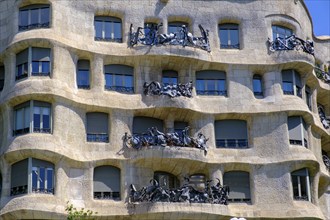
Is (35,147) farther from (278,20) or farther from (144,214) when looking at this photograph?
(278,20)

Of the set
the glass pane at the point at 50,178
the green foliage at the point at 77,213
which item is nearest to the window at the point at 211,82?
the green foliage at the point at 77,213

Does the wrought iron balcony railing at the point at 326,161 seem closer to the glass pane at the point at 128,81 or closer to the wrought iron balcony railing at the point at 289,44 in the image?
the wrought iron balcony railing at the point at 289,44

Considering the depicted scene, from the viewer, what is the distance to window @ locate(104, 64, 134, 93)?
47016 mm

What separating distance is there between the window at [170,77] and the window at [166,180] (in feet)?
18.0

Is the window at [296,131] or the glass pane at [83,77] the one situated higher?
the glass pane at [83,77]

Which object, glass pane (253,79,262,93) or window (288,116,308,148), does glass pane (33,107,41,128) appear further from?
window (288,116,308,148)

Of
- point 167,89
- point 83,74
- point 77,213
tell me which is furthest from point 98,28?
point 77,213

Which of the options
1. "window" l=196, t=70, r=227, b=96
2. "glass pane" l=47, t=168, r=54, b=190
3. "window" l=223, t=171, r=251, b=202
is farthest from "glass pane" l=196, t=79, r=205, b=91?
"glass pane" l=47, t=168, r=54, b=190

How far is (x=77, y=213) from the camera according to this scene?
135 ft

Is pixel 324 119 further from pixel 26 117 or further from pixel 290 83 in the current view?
pixel 26 117

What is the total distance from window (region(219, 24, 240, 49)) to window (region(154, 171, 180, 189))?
8.55m

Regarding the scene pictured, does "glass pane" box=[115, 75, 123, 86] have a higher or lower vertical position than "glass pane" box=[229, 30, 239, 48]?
lower

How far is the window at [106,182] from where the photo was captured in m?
44.7

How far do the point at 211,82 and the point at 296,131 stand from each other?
18.6 ft
